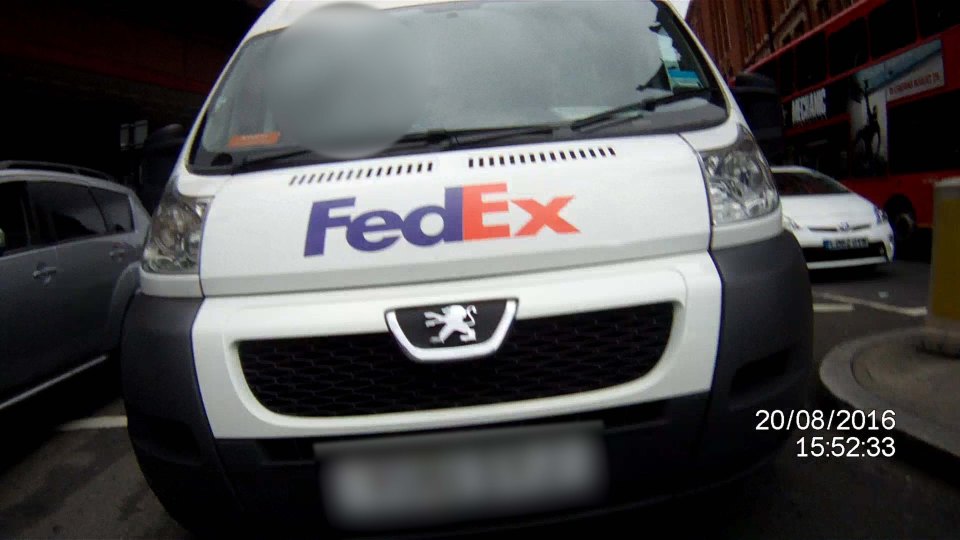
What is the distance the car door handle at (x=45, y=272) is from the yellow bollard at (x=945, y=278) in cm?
502

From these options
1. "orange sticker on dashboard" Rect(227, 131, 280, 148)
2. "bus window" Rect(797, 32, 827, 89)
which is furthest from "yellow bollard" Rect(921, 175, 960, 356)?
"bus window" Rect(797, 32, 827, 89)

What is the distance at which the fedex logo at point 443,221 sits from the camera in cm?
251

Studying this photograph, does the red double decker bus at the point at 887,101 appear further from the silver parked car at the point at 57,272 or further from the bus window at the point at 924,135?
the silver parked car at the point at 57,272

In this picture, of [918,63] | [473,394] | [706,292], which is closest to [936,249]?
[706,292]

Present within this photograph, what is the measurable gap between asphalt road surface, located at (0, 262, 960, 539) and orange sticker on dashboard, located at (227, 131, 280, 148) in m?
1.45

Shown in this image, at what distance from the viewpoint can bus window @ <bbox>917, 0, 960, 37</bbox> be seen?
11.0 metres

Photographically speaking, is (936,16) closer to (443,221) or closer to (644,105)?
(644,105)

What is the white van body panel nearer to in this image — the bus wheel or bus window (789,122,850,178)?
the bus wheel

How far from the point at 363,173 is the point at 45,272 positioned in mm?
3203

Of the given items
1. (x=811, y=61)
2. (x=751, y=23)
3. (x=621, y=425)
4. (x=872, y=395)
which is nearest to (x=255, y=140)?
(x=621, y=425)

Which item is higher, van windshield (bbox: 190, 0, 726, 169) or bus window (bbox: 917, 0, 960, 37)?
bus window (bbox: 917, 0, 960, 37)

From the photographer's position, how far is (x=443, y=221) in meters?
2.55

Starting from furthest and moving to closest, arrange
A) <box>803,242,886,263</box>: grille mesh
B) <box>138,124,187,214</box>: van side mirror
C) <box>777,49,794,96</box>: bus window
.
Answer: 1. <box>777,49,794,96</box>: bus window
2. <box>803,242,886,263</box>: grille mesh
3. <box>138,124,187,214</box>: van side mirror

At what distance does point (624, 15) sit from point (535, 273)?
1.58 meters
